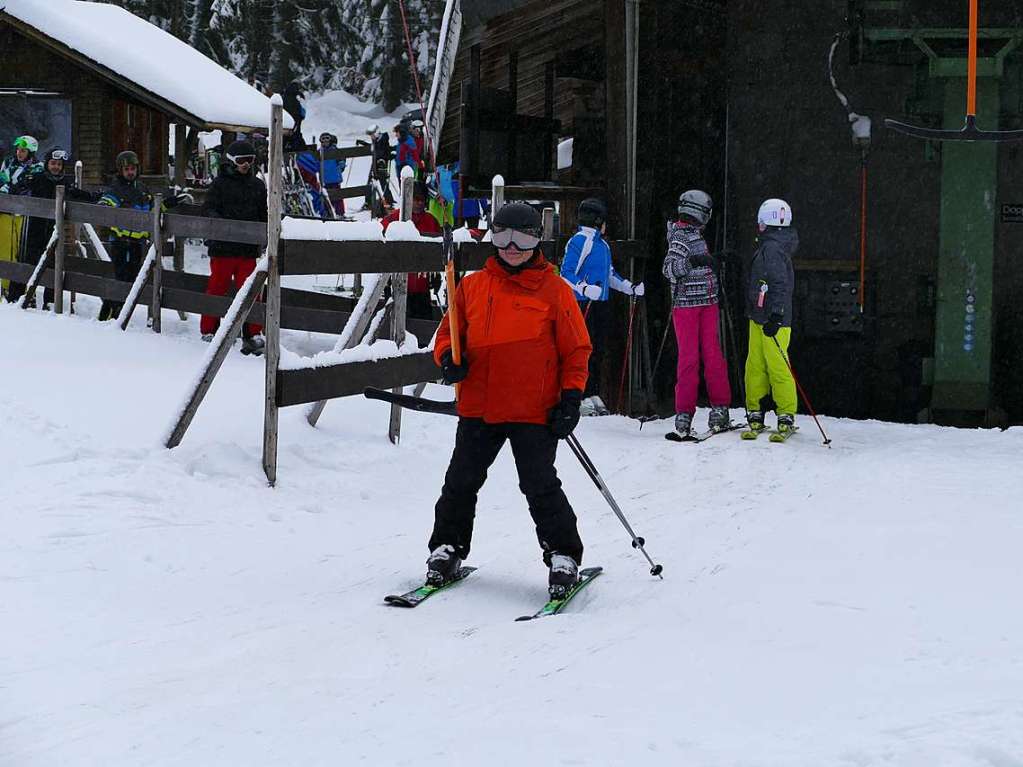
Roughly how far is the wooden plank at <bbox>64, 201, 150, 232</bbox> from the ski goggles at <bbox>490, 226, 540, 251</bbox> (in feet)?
23.5

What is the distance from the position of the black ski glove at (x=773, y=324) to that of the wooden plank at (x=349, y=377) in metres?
2.51

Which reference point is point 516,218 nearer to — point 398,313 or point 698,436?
point 398,313

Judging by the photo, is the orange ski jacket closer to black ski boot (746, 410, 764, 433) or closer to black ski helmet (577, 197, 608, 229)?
black ski boot (746, 410, 764, 433)

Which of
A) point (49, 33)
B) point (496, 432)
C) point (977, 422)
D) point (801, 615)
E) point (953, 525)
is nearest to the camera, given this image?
point (801, 615)

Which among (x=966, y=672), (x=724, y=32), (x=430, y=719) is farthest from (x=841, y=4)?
A: (x=430, y=719)

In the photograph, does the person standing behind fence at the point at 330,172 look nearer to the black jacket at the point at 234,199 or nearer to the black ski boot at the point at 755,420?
the black jacket at the point at 234,199

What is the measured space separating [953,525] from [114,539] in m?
4.17

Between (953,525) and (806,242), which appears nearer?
(953,525)

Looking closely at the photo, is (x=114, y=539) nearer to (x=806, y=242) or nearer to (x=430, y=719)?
(x=430, y=719)

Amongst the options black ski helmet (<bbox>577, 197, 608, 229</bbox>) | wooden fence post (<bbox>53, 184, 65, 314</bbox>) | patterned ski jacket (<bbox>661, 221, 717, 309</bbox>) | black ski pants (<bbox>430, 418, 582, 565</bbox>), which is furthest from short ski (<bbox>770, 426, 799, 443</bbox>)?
wooden fence post (<bbox>53, 184, 65, 314</bbox>)

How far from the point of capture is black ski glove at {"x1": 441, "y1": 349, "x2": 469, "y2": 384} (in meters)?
5.77

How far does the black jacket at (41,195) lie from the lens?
14241 millimetres

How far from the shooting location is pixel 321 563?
21.0ft

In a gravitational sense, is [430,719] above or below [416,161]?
below
